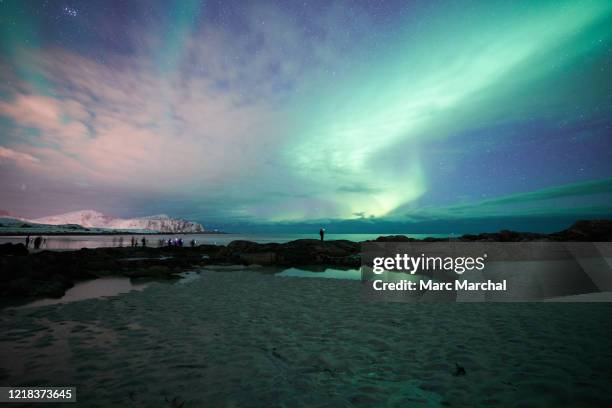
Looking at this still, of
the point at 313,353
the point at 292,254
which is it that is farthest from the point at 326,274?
the point at 313,353

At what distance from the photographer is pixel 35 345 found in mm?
7152

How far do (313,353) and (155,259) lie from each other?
1066 inches

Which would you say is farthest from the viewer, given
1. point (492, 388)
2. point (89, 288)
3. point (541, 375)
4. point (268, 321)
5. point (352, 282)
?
point (352, 282)

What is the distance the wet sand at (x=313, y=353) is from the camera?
16.8 ft

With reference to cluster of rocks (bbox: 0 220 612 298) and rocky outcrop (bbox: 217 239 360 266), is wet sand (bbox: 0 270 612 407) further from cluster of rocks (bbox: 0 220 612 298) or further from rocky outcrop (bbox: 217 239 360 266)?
rocky outcrop (bbox: 217 239 360 266)

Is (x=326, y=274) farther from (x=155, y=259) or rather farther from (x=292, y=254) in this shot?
(x=155, y=259)

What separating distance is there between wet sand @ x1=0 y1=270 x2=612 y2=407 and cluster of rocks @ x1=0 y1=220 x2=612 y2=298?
486 cm

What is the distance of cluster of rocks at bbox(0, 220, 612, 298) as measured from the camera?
14.1m

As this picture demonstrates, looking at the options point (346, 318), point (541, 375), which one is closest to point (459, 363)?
point (541, 375)

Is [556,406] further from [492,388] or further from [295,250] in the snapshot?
[295,250]

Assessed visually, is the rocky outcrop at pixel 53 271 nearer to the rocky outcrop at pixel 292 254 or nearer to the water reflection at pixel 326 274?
the rocky outcrop at pixel 292 254

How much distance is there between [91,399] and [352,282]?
48.2 ft

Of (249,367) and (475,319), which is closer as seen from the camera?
(249,367)

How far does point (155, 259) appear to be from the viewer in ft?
94.9
